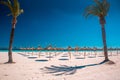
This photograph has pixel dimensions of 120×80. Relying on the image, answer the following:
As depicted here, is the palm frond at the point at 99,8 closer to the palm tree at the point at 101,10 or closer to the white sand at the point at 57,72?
the palm tree at the point at 101,10

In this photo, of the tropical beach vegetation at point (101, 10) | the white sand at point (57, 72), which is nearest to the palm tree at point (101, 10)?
the tropical beach vegetation at point (101, 10)

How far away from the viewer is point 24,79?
10.1m

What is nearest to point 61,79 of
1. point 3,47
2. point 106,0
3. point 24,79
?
point 24,79

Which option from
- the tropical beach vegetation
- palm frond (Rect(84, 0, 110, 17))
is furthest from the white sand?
palm frond (Rect(84, 0, 110, 17))

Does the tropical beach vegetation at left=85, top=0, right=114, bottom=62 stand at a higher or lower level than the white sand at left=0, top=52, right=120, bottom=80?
higher

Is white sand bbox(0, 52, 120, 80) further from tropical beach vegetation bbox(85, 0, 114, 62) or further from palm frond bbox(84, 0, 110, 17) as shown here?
palm frond bbox(84, 0, 110, 17)

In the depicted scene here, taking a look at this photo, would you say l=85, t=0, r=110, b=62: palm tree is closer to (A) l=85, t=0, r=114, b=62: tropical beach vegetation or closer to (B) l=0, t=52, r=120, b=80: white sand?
(A) l=85, t=0, r=114, b=62: tropical beach vegetation

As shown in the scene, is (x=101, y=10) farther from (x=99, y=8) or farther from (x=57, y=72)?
(x=57, y=72)

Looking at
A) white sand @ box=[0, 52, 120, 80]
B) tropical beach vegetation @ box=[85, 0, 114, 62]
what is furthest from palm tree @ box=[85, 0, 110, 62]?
white sand @ box=[0, 52, 120, 80]

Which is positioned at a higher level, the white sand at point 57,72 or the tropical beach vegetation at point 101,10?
the tropical beach vegetation at point 101,10

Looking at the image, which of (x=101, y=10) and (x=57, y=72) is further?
(x=101, y=10)

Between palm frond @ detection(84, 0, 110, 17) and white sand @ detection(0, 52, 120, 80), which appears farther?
→ palm frond @ detection(84, 0, 110, 17)

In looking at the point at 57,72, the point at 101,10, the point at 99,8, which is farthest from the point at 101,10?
the point at 57,72

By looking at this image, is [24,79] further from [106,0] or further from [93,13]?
[106,0]
